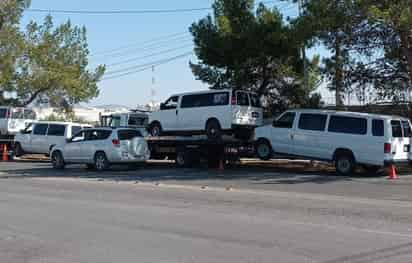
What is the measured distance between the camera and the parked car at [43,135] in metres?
30.8

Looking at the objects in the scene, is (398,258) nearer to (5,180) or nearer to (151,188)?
(151,188)

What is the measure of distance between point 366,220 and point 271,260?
403 centimetres

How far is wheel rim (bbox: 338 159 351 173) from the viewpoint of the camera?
2153 cm

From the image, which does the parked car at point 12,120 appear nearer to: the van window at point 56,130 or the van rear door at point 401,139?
the van window at point 56,130

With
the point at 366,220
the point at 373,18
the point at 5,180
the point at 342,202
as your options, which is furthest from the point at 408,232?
the point at 5,180

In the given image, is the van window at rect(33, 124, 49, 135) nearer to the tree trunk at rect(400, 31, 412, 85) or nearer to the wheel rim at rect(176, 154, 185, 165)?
the wheel rim at rect(176, 154, 185, 165)

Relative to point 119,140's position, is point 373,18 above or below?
above

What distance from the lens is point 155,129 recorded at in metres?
27.2

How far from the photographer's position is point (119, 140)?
25.1 metres

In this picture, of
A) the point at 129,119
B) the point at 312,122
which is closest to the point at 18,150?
the point at 129,119

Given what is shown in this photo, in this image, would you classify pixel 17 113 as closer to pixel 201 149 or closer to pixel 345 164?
pixel 201 149

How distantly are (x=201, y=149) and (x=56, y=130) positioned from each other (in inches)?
348

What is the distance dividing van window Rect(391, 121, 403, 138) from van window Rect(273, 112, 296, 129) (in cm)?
359

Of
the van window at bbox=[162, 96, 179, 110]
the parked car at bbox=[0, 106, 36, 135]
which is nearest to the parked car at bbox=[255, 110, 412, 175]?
the van window at bbox=[162, 96, 179, 110]
